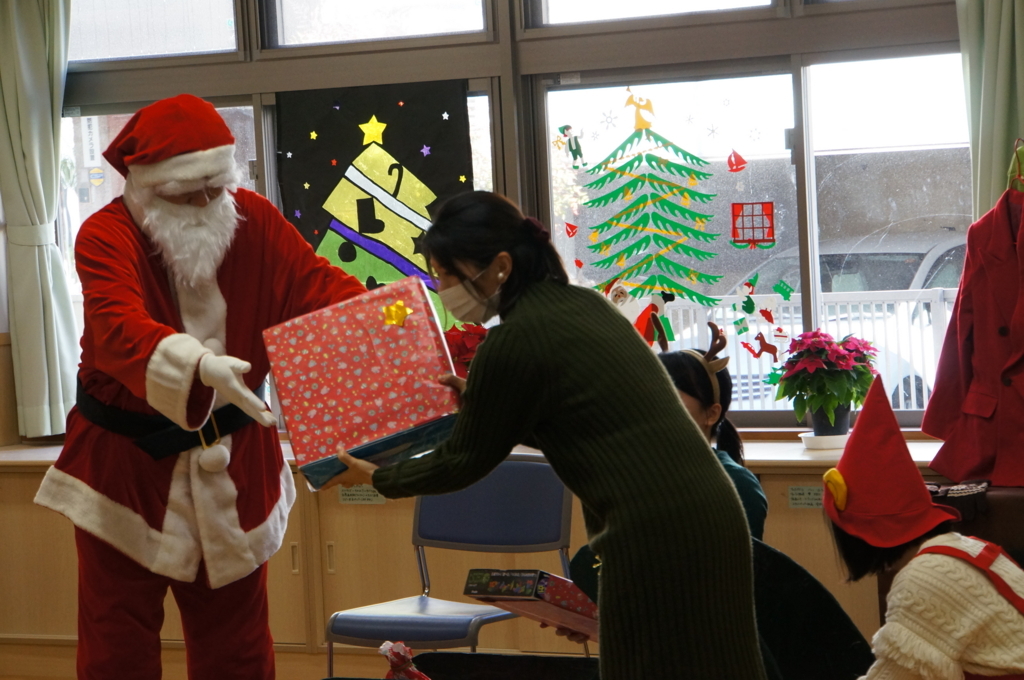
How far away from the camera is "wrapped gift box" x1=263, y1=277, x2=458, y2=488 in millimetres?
1796

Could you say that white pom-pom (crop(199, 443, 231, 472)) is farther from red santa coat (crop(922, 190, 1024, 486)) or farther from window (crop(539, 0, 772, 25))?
window (crop(539, 0, 772, 25))

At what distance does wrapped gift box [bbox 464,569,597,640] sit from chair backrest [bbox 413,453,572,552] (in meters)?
0.97

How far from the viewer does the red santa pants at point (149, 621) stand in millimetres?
2041

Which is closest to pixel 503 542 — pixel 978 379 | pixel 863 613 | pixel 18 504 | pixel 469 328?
pixel 469 328

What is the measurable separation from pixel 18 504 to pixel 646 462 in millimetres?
2974

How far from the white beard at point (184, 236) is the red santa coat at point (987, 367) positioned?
209 cm

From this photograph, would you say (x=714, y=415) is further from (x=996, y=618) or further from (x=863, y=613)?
(x=863, y=613)

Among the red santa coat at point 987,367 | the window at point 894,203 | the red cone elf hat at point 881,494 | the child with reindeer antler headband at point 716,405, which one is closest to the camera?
the red cone elf hat at point 881,494

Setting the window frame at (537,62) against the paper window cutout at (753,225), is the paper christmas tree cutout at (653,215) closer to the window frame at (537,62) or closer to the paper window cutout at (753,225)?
the paper window cutout at (753,225)

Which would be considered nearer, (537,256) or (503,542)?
(537,256)

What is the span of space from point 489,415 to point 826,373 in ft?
6.70

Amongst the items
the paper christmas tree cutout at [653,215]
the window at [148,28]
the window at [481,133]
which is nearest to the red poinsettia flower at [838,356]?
the paper christmas tree cutout at [653,215]

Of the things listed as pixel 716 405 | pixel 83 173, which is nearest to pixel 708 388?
pixel 716 405

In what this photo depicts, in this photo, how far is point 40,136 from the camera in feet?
13.1
